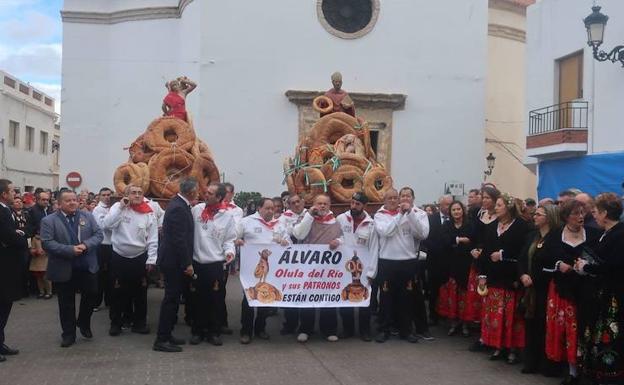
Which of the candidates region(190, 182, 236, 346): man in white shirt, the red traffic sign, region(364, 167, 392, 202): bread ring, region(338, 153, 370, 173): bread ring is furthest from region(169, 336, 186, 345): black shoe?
the red traffic sign

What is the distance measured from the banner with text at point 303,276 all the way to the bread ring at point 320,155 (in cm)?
226

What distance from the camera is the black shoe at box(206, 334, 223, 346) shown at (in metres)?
8.14

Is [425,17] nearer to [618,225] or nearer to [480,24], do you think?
[480,24]

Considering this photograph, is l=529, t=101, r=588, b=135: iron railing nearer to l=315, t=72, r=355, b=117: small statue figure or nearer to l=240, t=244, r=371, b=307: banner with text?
l=315, t=72, r=355, b=117: small statue figure

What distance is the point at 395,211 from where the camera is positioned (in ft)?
27.8

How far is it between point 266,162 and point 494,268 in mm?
14923

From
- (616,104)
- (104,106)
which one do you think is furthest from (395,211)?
(104,106)

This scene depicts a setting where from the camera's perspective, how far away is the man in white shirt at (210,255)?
26.6 ft

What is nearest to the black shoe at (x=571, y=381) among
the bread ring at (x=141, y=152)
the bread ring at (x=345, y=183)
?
the bread ring at (x=345, y=183)

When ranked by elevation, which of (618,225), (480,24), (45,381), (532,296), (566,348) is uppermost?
(480,24)

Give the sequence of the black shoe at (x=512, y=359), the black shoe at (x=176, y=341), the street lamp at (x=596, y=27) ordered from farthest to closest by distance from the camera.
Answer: the street lamp at (x=596, y=27)
the black shoe at (x=176, y=341)
the black shoe at (x=512, y=359)

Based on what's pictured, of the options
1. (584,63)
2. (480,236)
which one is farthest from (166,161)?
(584,63)

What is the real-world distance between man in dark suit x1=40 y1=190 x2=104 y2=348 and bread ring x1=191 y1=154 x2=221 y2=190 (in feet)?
9.55

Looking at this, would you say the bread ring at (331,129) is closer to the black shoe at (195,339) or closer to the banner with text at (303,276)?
the banner with text at (303,276)
